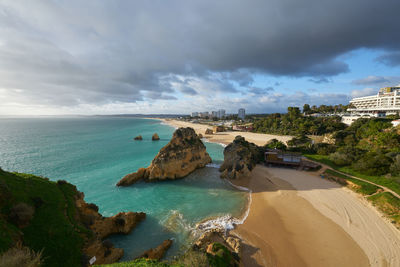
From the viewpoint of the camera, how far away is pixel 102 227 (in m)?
12.0

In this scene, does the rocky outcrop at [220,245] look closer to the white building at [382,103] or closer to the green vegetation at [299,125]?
the green vegetation at [299,125]

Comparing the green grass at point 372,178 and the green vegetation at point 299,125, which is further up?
the green vegetation at point 299,125

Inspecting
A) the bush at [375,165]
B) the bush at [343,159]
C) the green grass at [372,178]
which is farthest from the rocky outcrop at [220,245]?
the bush at [343,159]

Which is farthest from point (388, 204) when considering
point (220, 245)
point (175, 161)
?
point (175, 161)

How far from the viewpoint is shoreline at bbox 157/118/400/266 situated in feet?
34.3

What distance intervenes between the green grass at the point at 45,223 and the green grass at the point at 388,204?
76.9ft

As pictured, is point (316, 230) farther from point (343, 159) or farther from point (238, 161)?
point (343, 159)

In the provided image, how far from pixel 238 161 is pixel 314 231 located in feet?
41.1

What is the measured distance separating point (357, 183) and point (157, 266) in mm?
23901

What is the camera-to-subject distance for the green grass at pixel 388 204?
44.0ft

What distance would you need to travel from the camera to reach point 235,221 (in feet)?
46.7

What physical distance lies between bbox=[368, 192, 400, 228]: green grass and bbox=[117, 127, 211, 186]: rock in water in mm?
21615

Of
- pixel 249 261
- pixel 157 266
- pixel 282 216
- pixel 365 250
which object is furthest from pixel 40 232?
pixel 365 250

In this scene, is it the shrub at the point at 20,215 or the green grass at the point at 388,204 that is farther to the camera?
the green grass at the point at 388,204
